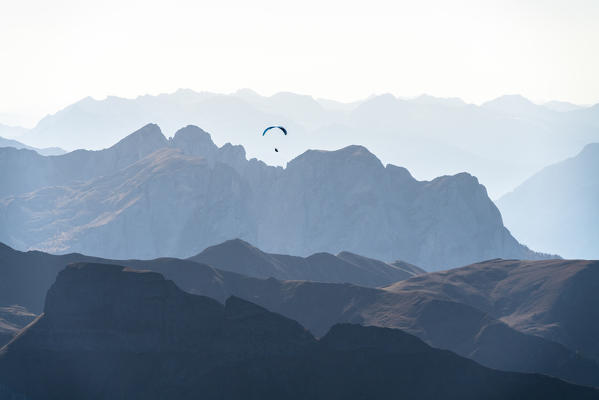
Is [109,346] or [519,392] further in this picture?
[109,346]

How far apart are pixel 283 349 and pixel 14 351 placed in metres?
53.9

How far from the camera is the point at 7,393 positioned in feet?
620

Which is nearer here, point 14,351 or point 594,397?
point 594,397

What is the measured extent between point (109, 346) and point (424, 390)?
63079 mm

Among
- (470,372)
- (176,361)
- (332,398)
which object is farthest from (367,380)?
(176,361)

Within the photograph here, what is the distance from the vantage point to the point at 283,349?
19825 cm

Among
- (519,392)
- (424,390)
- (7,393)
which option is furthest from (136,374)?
(519,392)

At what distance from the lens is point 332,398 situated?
187000 millimetres

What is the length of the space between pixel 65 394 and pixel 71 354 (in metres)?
11.4

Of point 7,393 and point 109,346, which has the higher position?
point 109,346

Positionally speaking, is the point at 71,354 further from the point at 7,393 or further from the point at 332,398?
the point at 332,398

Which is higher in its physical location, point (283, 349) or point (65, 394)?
point (283, 349)

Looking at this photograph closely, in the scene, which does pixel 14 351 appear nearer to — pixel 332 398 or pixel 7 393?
pixel 7 393

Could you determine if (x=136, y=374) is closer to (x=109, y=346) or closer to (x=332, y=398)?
(x=109, y=346)
